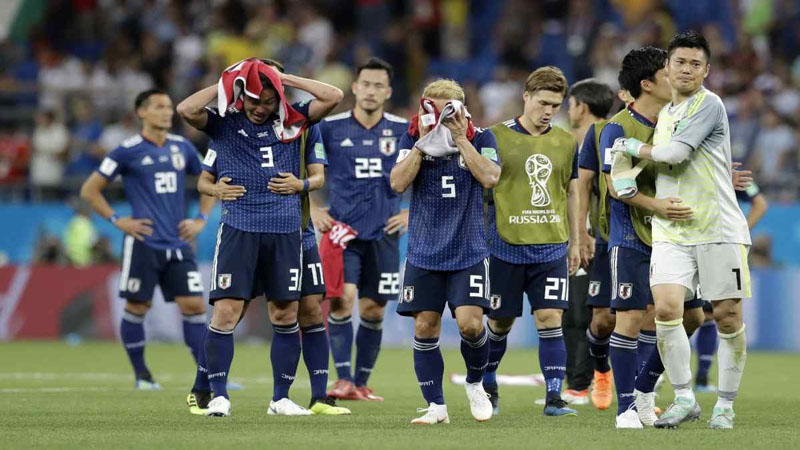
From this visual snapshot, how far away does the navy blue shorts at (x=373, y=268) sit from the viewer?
12047 millimetres

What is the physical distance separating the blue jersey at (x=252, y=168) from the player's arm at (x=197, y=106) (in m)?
0.12

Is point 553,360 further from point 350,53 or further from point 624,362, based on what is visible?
point 350,53

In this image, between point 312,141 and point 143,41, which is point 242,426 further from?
point 143,41

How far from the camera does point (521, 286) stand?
33.7 feet

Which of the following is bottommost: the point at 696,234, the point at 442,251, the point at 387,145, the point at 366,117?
the point at 442,251

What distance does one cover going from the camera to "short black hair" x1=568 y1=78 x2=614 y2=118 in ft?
37.6

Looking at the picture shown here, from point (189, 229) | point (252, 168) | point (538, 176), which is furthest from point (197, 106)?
point (189, 229)

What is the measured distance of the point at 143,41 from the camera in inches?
1019

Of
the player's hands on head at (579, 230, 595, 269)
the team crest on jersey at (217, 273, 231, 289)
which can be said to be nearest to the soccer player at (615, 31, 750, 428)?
the player's hands on head at (579, 230, 595, 269)

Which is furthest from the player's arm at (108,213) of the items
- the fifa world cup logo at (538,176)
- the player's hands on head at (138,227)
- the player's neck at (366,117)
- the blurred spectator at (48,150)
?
the blurred spectator at (48,150)

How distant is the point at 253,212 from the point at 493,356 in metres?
2.17

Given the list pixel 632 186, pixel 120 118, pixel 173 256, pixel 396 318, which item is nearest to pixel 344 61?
pixel 120 118

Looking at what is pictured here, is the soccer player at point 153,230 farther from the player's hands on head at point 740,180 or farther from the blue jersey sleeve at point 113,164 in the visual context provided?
the player's hands on head at point 740,180

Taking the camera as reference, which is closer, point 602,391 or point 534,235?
point 534,235
